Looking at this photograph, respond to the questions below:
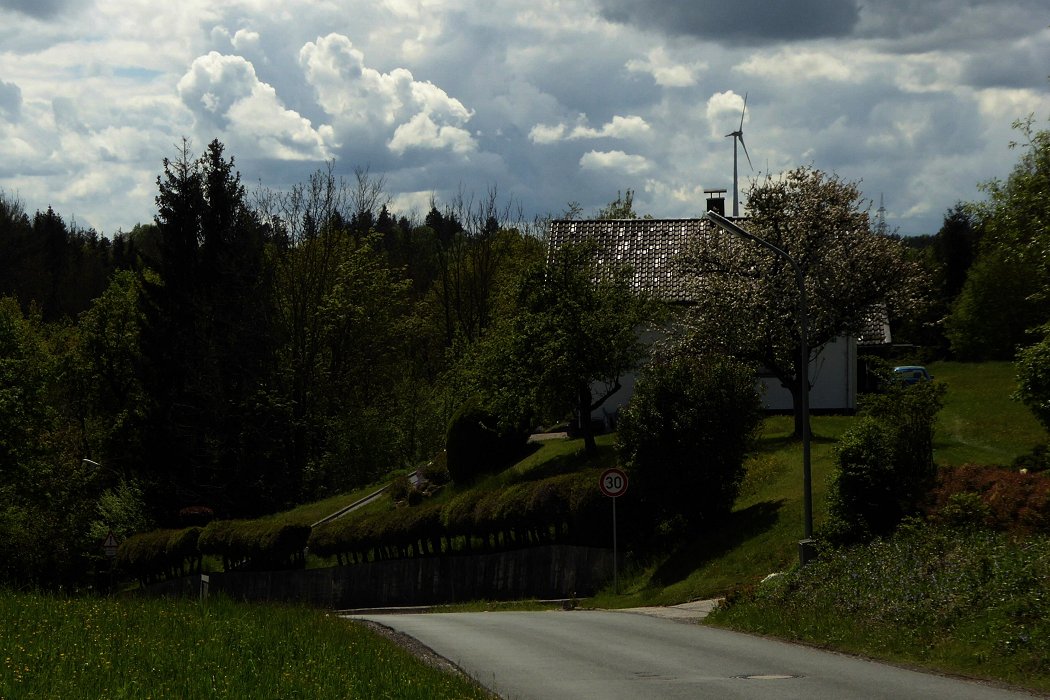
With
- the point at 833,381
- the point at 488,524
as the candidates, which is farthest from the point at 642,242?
the point at 488,524

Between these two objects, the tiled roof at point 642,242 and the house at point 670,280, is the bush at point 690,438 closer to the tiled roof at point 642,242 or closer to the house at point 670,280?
the house at point 670,280

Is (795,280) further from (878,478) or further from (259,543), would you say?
(259,543)

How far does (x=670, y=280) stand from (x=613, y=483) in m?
23.7

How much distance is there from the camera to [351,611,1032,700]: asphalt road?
482 inches

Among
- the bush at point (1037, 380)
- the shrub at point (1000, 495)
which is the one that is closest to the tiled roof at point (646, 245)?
the bush at point (1037, 380)

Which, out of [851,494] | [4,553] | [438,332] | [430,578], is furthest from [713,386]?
[438,332]

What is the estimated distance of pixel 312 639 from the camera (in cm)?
1448

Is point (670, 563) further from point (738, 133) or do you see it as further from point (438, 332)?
point (438, 332)

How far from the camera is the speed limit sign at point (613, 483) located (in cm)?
2923

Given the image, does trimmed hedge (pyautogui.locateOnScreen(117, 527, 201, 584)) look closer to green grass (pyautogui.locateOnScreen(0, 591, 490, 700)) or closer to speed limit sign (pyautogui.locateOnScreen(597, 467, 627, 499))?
speed limit sign (pyautogui.locateOnScreen(597, 467, 627, 499))

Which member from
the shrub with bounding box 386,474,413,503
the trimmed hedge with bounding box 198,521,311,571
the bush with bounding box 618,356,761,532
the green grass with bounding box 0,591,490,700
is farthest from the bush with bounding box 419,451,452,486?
the green grass with bounding box 0,591,490,700

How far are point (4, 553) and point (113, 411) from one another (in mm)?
16970

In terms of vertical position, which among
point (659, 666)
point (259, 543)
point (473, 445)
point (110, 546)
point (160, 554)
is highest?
point (473, 445)

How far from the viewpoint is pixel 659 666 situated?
1448 cm
